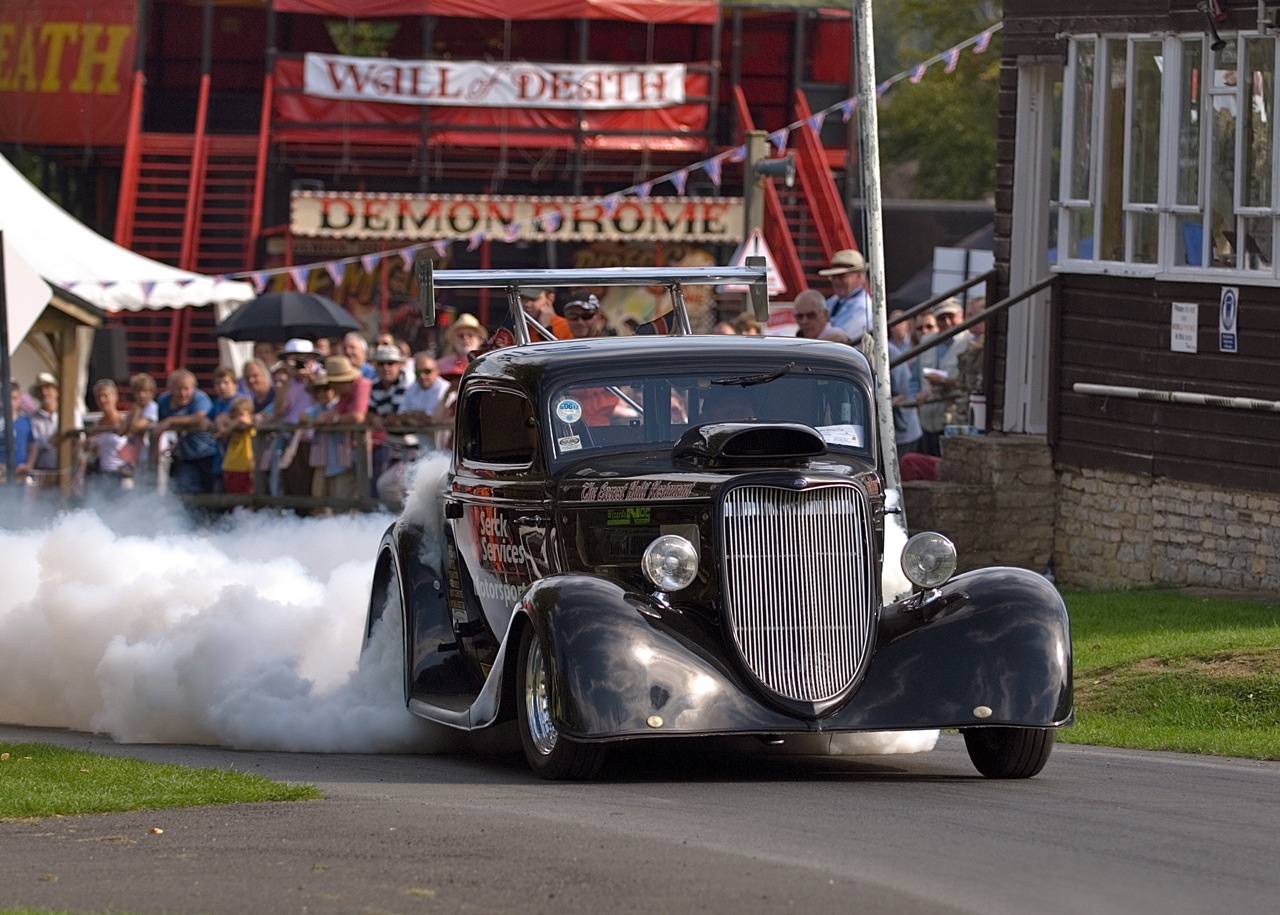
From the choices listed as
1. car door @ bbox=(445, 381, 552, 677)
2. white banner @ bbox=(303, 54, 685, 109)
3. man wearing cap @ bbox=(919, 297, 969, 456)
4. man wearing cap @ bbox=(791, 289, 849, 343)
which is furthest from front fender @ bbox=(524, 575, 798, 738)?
white banner @ bbox=(303, 54, 685, 109)

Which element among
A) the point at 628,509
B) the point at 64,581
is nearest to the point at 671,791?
the point at 628,509

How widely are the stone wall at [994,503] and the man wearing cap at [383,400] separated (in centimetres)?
447

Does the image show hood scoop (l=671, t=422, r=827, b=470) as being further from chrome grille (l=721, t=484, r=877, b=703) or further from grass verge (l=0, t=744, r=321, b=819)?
grass verge (l=0, t=744, r=321, b=819)

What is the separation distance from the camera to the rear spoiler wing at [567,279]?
1126cm

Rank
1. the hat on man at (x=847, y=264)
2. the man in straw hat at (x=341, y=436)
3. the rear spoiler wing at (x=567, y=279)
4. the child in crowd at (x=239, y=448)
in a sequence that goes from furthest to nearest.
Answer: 1. the child in crowd at (x=239, y=448)
2. the man in straw hat at (x=341, y=436)
3. the hat on man at (x=847, y=264)
4. the rear spoiler wing at (x=567, y=279)

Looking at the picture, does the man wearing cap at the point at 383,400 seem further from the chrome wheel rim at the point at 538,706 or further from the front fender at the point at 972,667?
the front fender at the point at 972,667

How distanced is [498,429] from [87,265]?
46.4 ft

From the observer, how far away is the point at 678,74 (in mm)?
36312

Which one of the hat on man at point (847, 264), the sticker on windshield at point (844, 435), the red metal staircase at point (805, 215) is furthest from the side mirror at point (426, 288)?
the red metal staircase at point (805, 215)

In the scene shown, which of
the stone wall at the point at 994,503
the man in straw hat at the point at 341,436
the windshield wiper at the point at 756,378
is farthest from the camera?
the man in straw hat at the point at 341,436

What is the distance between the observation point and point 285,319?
22.8 m

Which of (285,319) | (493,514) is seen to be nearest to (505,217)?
(285,319)

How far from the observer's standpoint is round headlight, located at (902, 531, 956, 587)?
30.7 feet

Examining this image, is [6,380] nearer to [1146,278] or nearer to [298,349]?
[298,349]
